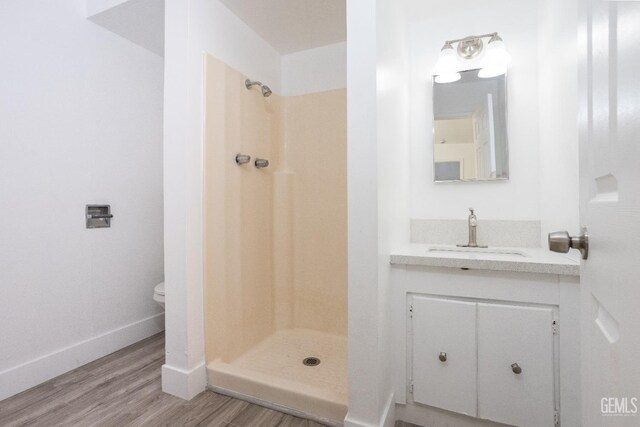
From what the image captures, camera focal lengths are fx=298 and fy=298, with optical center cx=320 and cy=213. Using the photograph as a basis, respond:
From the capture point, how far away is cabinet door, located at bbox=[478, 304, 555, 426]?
1.24 meters

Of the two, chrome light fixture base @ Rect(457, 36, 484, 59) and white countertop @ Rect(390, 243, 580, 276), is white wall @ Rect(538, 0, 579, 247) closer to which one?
white countertop @ Rect(390, 243, 580, 276)

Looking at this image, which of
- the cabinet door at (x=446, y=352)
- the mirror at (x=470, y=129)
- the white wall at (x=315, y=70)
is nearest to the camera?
the cabinet door at (x=446, y=352)

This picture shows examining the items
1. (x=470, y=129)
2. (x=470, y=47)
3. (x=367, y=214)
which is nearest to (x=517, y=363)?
(x=367, y=214)

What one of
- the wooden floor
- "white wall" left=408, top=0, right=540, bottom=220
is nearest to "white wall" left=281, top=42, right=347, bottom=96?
"white wall" left=408, top=0, right=540, bottom=220

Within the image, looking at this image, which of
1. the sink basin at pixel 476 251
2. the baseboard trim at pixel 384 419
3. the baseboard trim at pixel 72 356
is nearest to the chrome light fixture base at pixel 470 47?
the sink basin at pixel 476 251

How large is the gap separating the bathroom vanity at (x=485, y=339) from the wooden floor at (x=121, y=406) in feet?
1.96

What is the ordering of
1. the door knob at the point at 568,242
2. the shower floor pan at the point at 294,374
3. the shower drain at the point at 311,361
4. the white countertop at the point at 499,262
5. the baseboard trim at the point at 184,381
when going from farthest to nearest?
the shower drain at the point at 311,361 < the baseboard trim at the point at 184,381 < the shower floor pan at the point at 294,374 < the white countertop at the point at 499,262 < the door knob at the point at 568,242

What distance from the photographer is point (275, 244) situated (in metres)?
2.43

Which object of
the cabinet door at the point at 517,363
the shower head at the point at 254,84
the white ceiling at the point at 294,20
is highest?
the white ceiling at the point at 294,20

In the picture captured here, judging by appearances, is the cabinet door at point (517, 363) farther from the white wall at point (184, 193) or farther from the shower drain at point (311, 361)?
the white wall at point (184, 193)

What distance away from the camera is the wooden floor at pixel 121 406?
4.73ft

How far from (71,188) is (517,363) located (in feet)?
8.89

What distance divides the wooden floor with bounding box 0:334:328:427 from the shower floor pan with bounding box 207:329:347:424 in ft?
0.23

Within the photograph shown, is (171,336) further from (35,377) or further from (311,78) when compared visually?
(311,78)
